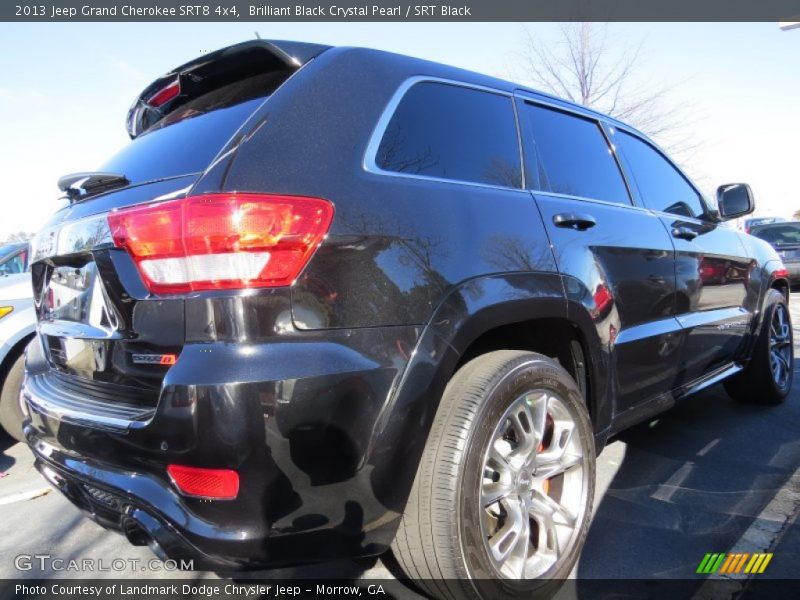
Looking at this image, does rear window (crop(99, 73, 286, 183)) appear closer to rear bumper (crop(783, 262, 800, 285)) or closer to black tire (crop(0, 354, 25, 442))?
black tire (crop(0, 354, 25, 442))

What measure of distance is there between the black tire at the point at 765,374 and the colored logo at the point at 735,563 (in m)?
2.17

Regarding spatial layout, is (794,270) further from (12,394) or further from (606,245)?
(12,394)

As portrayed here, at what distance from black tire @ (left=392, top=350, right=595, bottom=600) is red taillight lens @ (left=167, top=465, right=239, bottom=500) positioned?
1.81ft

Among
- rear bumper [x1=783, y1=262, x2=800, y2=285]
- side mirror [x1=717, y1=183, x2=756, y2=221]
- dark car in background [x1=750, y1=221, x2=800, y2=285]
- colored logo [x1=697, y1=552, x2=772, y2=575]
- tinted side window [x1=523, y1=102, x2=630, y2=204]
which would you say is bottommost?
rear bumper [x1=783, y1=262, x2=800, y2=285]

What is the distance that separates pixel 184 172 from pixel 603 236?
5.58 ft

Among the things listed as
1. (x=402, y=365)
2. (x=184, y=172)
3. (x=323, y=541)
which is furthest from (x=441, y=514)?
(x=184, y=172)

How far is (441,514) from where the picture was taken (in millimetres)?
1573

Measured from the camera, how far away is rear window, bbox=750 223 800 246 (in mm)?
12602

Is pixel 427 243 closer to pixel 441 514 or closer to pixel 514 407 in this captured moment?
pixel 514 407

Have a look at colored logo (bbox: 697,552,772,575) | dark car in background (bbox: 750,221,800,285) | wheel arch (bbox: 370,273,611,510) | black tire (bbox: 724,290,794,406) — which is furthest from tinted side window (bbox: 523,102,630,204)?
dark car in background (bbox: 750,221,800,285)

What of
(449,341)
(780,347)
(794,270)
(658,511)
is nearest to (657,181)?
(658,511)

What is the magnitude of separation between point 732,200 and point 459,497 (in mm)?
3246

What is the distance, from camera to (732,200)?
12.1ft

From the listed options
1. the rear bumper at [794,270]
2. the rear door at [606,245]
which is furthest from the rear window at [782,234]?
the rear door at [606,245]
